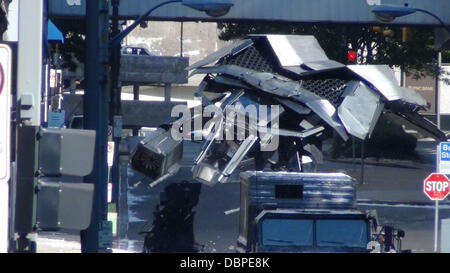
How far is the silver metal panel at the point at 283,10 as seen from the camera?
3409cm

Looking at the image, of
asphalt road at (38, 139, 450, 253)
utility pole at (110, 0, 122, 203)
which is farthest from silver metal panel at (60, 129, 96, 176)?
utility pole at (110, 0, 122, 203)

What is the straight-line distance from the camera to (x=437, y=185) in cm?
2147

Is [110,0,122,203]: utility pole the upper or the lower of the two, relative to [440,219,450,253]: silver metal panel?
upper

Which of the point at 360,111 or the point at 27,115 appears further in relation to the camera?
the point at 360,111

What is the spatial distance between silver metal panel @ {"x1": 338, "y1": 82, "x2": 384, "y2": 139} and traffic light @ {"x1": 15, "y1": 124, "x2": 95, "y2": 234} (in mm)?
8086

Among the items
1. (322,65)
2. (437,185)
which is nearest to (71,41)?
(437,185)

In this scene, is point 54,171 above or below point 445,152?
above

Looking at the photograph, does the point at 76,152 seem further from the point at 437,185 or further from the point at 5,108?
the point at 437,185

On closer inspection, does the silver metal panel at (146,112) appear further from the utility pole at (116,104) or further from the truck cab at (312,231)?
the truck cab at (312,231)

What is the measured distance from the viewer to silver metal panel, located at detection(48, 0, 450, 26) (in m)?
34.1

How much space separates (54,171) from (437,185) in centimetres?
1608

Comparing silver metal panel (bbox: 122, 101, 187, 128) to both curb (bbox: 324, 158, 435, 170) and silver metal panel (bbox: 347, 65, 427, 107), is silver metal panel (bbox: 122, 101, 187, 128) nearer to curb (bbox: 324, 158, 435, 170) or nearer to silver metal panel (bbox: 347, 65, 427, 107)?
curb (bbox: 324, 158, 435, 170)

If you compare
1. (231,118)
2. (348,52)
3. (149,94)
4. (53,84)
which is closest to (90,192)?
(231,118)

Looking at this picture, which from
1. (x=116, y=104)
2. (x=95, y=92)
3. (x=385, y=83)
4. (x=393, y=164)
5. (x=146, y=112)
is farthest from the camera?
(x=146, y=112)
